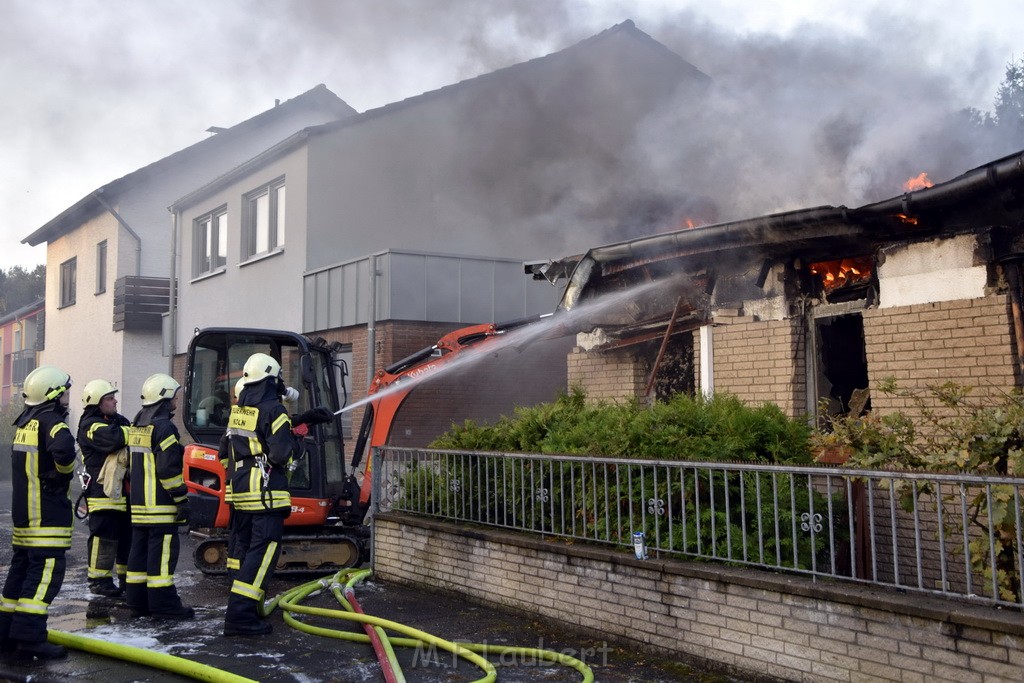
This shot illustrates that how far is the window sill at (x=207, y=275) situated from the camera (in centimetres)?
1973

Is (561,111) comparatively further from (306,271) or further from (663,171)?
(306,271)

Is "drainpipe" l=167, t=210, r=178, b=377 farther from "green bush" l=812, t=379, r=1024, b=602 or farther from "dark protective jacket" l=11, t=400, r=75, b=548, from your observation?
"green bush" l=812, t=379, r=1024, b=602

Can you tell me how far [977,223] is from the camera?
6.68 m

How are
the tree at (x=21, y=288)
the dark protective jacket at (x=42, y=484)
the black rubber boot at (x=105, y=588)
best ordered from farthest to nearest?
the tree at (x=21, y=288) → the black rubber boot at (x=105, y=588) → the dark protective jacket at (x=42, y=484)

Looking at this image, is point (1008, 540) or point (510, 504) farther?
point (510, 504)

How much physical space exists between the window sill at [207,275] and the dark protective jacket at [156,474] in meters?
12.6

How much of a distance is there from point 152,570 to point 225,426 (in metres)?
2.91

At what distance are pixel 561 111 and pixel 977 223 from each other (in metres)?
10.7

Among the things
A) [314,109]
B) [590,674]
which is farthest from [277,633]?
[314,109]

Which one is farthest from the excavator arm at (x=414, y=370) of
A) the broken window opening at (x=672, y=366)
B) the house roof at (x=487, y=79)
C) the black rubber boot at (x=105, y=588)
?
the house roof at (x=487, y=79)

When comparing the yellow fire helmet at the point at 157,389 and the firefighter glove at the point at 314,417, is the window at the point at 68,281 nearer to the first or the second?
the yellow fire helmet at the point at 157,389

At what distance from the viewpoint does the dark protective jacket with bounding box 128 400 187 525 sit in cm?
741

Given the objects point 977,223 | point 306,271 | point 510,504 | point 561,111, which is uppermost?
point 561,111

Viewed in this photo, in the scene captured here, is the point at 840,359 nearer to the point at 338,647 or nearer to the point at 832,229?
the point at 832,229
